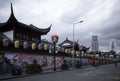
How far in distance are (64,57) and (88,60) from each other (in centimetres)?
3018

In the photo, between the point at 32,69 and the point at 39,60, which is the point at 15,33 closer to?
the point at 39,60

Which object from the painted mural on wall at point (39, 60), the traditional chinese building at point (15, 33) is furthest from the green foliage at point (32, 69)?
the traditional chinese building at point (15, 33)

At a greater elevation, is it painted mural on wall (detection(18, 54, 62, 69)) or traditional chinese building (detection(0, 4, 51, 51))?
traditional chinese building (detection(0, 4, 51, 51))

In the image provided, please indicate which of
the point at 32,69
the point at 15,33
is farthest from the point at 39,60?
the point at 32,69

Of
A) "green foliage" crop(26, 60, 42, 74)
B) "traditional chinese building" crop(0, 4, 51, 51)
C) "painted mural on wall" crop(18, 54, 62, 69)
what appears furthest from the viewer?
"painted mural on wall" crop(18, 54, 62, 69)

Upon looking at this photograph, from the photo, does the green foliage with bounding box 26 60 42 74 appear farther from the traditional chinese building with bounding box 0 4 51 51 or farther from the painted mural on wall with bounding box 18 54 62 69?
the traditional chinese building with bounding box 0 4 51 51

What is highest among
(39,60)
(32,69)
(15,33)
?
(15,33)

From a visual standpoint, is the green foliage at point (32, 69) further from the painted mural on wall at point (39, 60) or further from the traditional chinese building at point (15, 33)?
the traditional chinese building at point (15, 33)

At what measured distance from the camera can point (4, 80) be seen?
2070 cm

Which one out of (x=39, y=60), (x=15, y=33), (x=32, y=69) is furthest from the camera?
(x=39, y=60)

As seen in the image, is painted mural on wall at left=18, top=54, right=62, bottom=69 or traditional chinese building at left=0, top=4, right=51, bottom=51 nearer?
traditional chinese building at left=0, top=4, right=51, bottom=51

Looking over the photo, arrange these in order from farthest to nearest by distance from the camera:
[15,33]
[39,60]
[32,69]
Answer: [39,60], [15,33], [32,69]

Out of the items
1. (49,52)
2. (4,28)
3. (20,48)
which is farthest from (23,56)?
(49,52)

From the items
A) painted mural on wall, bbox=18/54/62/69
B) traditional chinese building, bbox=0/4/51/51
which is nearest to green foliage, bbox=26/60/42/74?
painted mural on wall, bbox=18/54/62/69
